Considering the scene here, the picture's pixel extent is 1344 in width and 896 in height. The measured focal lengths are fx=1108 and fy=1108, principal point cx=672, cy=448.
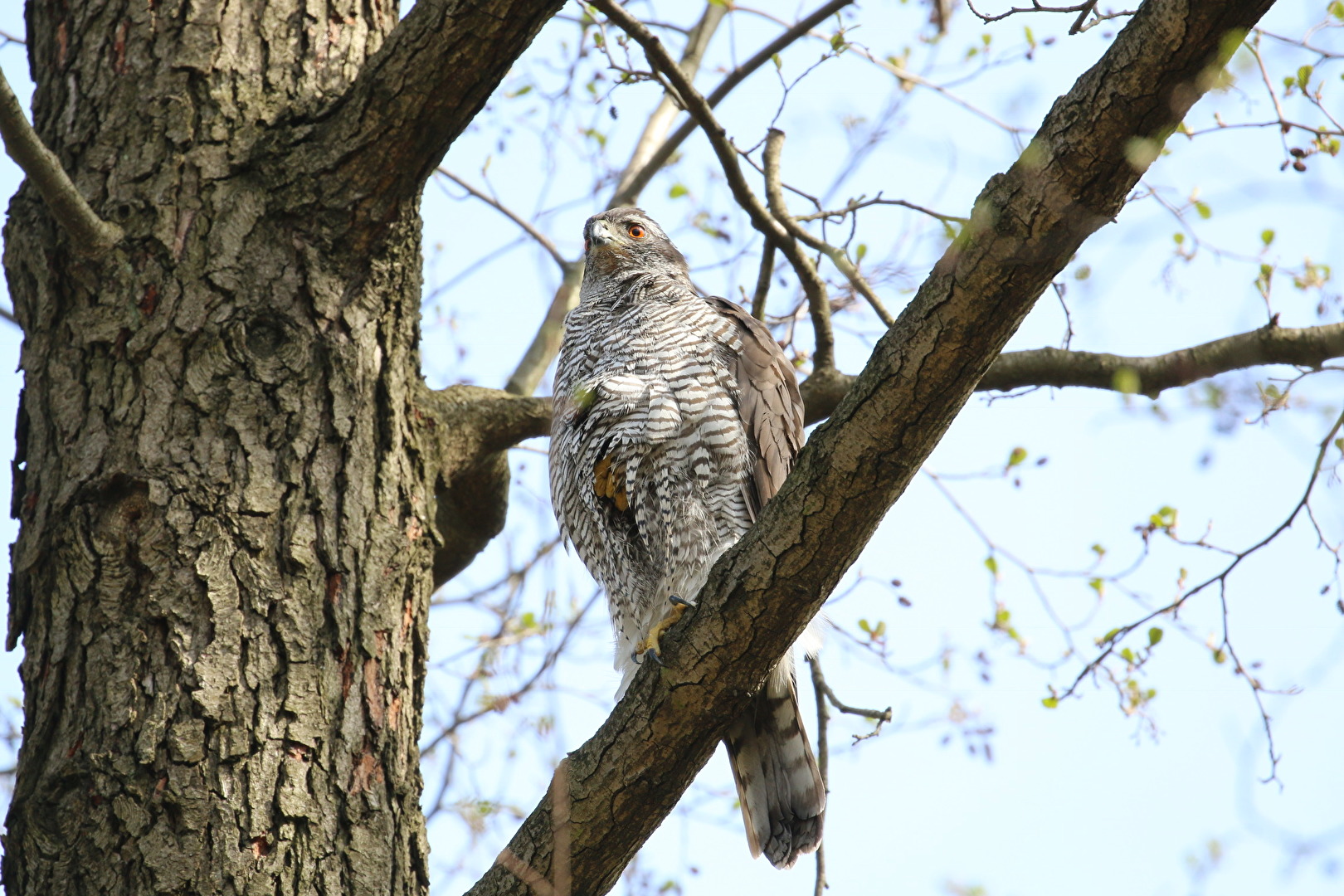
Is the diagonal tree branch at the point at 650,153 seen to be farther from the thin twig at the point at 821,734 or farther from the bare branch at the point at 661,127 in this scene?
the thin twig at the point at 821,734

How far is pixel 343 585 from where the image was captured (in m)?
2.99

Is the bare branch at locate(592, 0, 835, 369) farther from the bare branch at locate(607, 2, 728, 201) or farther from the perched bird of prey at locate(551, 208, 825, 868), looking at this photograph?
the bare branch at locate(607, 2, 728, 201)

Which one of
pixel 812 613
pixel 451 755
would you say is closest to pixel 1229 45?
pixel 812 613

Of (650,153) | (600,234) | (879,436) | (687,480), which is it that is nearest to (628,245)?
(600,234)

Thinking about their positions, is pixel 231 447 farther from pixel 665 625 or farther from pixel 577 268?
pixel 577 268

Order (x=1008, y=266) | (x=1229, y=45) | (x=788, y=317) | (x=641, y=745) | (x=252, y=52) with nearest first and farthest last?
(x=1229, y=45) → (x=1008, y=266) → (x=641, y=745) → (x=252, y=52) → (x=788, y=317)

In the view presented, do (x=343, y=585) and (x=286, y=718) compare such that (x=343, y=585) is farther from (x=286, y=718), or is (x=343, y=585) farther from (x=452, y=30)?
(x=452, y=30)

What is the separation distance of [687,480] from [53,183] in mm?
2066

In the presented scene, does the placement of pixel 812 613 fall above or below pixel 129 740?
above

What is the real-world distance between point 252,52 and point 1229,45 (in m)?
2.75

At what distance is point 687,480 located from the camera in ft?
12.5

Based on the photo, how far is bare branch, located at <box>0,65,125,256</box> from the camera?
2764mm

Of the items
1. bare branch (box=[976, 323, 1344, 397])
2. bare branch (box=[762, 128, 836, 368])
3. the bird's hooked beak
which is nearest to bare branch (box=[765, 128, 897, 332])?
bare branch (box=[762, 128, 836, 368])

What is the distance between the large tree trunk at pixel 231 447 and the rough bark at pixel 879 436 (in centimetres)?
61
